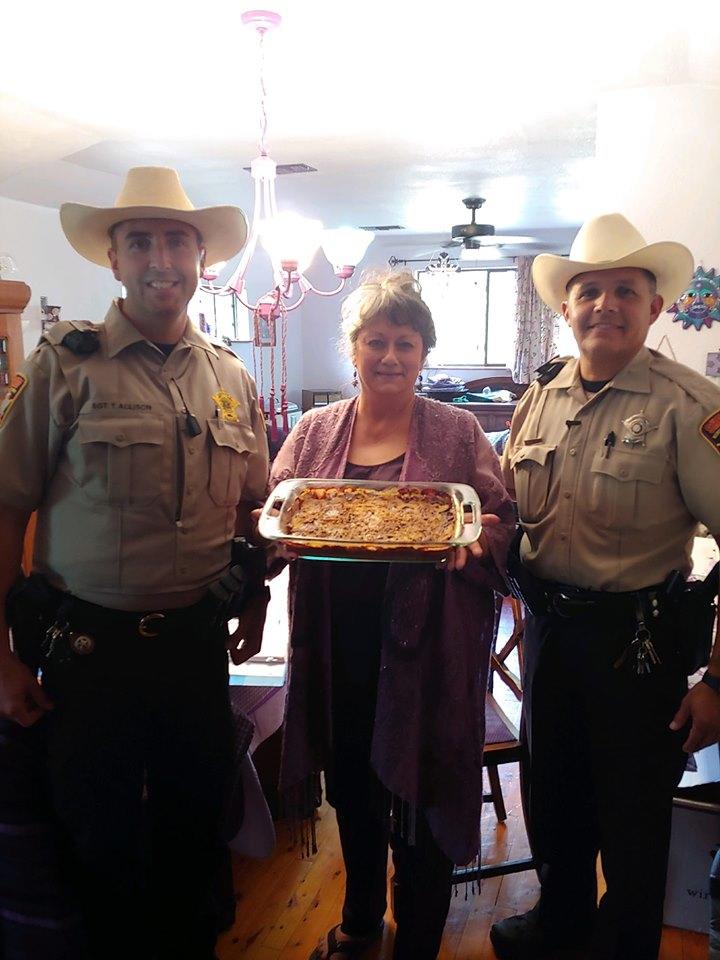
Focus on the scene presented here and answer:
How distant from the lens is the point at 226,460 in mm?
1530

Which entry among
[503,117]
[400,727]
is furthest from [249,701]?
[503,117]

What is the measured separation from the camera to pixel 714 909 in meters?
1.42

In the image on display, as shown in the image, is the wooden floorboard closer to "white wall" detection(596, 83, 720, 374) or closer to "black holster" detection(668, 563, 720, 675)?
"black holster" detection(668, 563, 720, 675)

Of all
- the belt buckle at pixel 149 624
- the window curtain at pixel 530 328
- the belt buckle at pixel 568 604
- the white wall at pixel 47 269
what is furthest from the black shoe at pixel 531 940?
the window curtain at pixel 530 328

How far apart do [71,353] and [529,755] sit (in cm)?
137

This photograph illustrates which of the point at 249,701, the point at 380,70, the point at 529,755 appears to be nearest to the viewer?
the point at 529,755

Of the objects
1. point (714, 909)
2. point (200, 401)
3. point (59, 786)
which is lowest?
point (714, 909)

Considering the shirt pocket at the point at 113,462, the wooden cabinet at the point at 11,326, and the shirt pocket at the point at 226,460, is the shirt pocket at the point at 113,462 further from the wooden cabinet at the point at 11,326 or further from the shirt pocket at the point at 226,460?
the wooden cabinet at the point at 11,326

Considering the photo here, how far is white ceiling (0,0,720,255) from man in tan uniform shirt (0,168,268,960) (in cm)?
124

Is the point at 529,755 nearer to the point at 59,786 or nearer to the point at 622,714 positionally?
the point at 622,714

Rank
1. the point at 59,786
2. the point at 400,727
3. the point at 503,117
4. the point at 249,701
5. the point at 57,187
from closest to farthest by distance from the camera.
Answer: the point at 59,786 → the point at 400,727 → the point at 249,701 → the point at 503,117 → the point at 57,187

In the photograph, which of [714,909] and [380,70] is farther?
[380,70]

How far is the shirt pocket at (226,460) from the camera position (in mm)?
1507

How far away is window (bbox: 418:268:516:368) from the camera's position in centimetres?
1033
